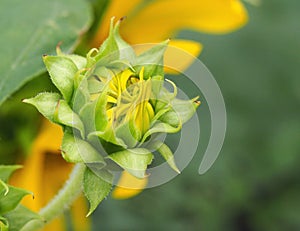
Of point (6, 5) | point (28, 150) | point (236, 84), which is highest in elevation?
point (6, 5)

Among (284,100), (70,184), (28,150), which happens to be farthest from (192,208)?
(70,184)

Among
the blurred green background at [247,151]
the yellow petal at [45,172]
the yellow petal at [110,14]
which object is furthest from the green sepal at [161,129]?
the blurred green background at [247,151]

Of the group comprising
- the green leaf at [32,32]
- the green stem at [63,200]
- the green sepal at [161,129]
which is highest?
the green sepal at [161,129]

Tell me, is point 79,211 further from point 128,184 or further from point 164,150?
point 164,150

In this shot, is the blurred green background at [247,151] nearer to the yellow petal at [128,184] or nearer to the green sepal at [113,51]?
the yellow petal at [128,184]

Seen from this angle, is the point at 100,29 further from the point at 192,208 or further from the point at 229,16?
the point at 192,208

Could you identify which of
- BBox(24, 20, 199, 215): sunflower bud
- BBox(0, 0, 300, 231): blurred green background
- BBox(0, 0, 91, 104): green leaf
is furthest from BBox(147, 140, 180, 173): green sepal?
BBox(0, 0, 300, 231): blurred green background
